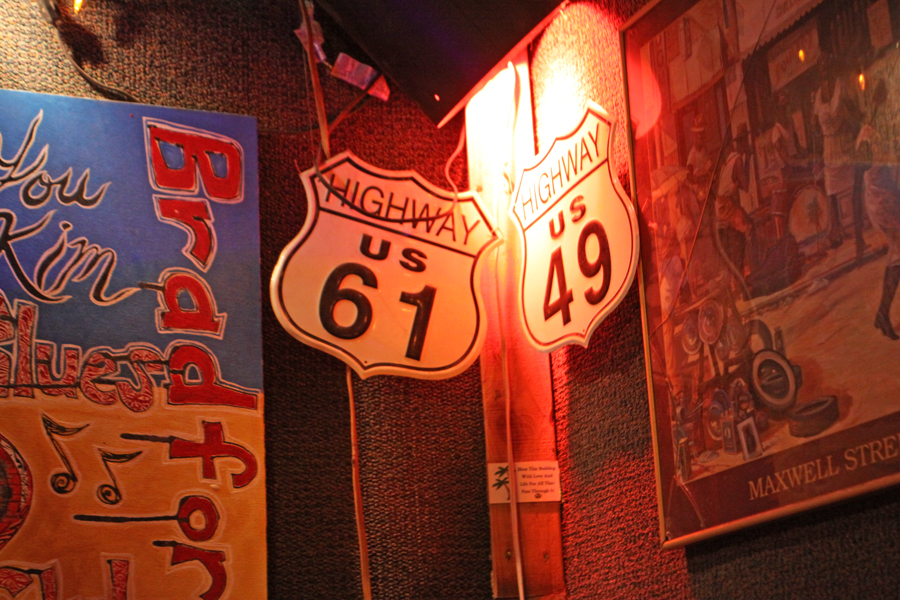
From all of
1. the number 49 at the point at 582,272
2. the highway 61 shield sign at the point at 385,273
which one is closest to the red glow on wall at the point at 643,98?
the number 49 at the point at 582,272

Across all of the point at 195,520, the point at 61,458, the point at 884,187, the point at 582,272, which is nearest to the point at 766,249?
the point at 884,187

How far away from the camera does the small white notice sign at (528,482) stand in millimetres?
1259

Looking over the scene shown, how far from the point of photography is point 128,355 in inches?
46.3

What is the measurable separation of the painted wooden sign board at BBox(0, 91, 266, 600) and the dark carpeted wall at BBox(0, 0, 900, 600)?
5 centimetres

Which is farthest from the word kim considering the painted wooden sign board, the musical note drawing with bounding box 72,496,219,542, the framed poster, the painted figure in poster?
the painted figure in poster

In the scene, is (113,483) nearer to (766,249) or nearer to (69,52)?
(69,52)

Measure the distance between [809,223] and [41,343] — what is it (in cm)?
95

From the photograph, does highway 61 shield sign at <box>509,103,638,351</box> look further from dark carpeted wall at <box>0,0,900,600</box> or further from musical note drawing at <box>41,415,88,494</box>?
musical note drawing at <box>41,415,88,494</box>

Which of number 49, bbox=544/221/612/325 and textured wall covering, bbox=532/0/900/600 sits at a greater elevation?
number 49, bbox=544/221/612/325

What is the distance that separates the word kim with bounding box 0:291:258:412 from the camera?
113cm

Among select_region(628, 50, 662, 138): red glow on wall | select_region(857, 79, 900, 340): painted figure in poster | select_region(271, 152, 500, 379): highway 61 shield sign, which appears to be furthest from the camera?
select_region(271, 152, 500, 379): highway 61 shield sign

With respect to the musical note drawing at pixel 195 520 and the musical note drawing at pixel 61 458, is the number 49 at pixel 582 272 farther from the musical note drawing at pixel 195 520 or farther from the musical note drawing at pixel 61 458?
the musical note drawing at pixel 61 458

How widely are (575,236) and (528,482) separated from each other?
0.37m

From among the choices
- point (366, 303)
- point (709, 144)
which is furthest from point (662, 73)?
point (366, 303)
